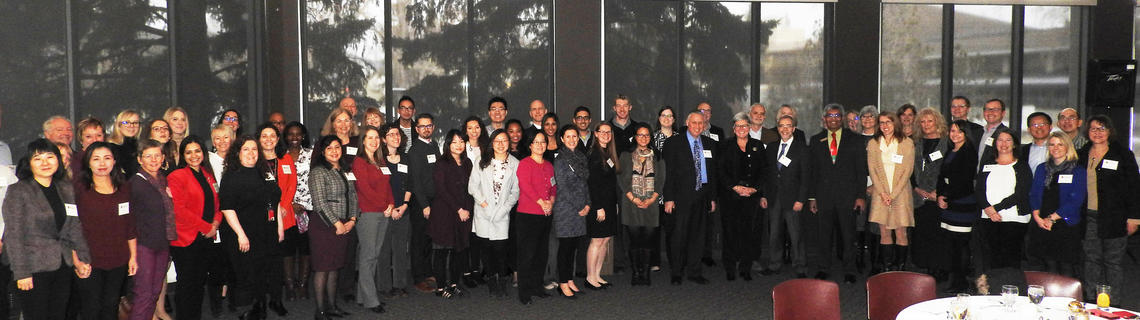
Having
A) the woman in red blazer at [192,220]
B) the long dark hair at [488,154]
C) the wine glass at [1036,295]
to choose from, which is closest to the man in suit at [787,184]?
the long dark hair at [488,154]

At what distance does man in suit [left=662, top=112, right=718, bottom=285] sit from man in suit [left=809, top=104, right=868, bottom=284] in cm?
84

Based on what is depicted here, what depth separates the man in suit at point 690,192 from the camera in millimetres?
6840

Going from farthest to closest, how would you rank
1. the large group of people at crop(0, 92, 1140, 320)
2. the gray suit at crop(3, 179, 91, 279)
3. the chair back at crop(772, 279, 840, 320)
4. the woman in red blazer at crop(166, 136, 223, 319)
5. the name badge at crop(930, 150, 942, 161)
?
the name badge at crop(930, 150, 942, 161) < the woman in red blazer at crop(166, 136, 223, 319) < the large group of people at crop(0, 92, 1140, 320) < the gray suit at crop(3, 179, 91, 279) < the chair back at crop(772, 279, 840, 320)

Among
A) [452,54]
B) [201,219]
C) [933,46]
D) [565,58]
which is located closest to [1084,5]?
[933,46]

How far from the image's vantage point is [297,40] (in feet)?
28.4

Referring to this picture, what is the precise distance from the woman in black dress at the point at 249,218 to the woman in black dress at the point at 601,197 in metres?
2.30

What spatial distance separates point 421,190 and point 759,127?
10.1ft

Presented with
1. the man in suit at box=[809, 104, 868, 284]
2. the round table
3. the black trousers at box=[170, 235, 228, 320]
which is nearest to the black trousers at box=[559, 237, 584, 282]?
the man in suit at box=[809, 104, 868, 284]

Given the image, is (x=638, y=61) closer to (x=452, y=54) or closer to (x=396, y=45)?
(x=452, y=54)

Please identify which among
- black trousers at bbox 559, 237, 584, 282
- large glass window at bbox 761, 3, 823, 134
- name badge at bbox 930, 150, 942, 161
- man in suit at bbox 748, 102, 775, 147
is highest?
large glass window at bbox 761, 3, 823, 134

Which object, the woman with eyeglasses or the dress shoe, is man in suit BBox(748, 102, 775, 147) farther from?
the woman with eyeglasses

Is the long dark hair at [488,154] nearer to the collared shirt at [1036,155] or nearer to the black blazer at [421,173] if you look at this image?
the black blazer at [421,173]

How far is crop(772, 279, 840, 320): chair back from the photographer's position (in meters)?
3.97

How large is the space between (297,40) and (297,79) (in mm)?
384
